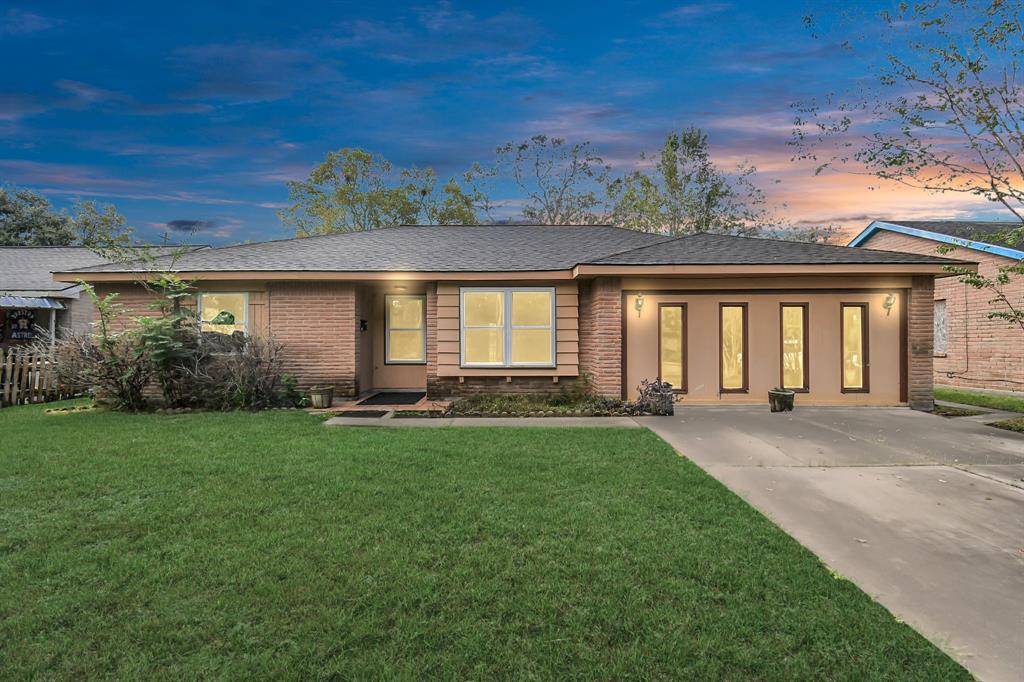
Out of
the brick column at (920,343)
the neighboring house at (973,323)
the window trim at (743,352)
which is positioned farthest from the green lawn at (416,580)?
the neighboring house at (973,323)

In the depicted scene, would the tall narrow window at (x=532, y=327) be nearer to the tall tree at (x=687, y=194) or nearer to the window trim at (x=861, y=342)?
the window trim at (x=861, y=342)

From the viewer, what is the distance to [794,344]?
34.5 ft

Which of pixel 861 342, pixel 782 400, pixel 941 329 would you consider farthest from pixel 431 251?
pixel 941 329

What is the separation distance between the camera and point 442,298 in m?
10.9

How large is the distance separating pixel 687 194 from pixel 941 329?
16496 mm

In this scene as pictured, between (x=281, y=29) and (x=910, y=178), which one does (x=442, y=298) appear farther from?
(x=281, y=29)

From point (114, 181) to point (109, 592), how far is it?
32068 millimetres

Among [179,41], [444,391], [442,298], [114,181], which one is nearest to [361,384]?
[444,391]

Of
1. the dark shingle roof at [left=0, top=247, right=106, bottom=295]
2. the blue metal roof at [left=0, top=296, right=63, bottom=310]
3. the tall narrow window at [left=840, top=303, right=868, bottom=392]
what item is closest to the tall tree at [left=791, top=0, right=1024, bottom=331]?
the tall narrow window at [left=840, top=303, right=868, bottom=392]

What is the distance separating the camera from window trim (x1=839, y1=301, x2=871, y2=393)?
1037 centimetres

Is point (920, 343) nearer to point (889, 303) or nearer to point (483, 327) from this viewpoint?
point (889, 303)

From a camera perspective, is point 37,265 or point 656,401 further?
point 37,265

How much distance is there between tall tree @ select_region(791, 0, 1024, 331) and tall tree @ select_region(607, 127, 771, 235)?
66.1 feet

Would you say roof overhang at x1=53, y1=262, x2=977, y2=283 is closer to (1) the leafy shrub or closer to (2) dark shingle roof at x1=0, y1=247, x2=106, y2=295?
(1) the leafy shrub
